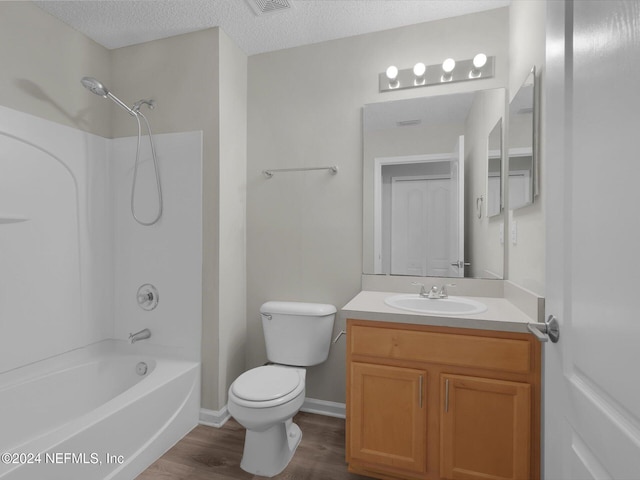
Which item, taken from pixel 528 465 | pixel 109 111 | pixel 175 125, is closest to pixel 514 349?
pixel 528 465

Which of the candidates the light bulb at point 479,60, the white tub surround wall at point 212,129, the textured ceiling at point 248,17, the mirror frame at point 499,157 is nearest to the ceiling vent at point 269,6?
the textured ceiling at point 248,17

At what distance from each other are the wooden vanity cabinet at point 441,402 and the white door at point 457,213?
2.25 ft

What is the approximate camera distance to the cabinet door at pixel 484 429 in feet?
4.79

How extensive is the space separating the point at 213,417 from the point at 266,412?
2.55ft

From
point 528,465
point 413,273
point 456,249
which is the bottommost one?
point 528,465

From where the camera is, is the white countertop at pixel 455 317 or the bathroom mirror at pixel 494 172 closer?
the white countertop at pixel 455 317

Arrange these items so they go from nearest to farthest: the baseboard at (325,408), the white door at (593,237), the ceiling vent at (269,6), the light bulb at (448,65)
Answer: the white door at (593,237), the ceiling vent at (269,6), the light bulb at (448,65), the baseboard at (325,408)

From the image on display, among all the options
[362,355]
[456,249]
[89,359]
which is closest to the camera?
[362,355]

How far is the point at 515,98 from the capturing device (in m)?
1.86

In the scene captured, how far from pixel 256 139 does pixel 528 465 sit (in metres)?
2.39

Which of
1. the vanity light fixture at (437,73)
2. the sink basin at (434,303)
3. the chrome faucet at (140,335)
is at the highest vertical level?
the vanity light fixture at (437,73)

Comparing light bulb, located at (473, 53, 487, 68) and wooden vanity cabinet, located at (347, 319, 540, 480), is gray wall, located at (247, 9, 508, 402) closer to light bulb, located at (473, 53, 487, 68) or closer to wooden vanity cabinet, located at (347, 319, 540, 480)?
light bulb, located at (473, 53, 487, 68)

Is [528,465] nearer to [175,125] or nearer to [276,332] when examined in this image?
[276,332]

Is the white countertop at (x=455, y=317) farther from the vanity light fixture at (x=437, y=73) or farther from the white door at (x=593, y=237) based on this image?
the vanity light fixture at (x=437, y=73)
